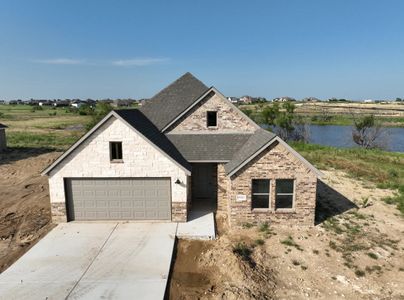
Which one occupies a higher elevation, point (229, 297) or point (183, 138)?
point (183, 138)

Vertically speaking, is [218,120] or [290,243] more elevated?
[218,120]

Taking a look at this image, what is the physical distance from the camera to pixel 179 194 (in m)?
14.4

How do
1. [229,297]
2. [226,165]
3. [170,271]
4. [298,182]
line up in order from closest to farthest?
[229,297]
[170,271]
[298,182]
[226,165]

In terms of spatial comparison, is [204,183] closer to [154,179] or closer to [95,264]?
[154,179]

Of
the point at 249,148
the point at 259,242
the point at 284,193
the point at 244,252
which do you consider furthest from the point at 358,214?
the point at 244,252

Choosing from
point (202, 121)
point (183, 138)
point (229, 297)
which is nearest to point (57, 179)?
point (183, 138)

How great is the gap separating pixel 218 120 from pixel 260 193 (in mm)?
5346

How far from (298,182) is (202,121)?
6695 mm

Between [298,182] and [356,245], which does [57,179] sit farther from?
[356,245]

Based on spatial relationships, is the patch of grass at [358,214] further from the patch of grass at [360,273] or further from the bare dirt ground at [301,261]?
the patch of grass at [360,273]

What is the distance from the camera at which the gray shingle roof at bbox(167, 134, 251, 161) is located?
16.0 m

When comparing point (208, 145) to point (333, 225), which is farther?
point (208, 145)

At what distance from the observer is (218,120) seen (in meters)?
17.3

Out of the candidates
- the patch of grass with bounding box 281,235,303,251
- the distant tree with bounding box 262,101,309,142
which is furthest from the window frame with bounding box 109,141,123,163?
the distant tree with bounding box 262,101,309,142
